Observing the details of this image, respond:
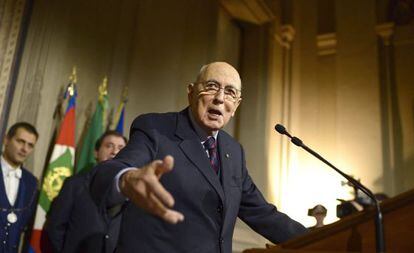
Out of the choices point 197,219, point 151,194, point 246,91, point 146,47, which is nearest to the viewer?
point 151,194

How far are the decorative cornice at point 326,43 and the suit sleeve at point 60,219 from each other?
18.7 feet

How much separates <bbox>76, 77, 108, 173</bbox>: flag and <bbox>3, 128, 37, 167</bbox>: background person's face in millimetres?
703

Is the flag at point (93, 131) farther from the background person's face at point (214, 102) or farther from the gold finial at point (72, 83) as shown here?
the background person's face at point (214, 102)

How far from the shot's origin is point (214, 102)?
1.83m

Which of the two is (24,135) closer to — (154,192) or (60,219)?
(60,219)

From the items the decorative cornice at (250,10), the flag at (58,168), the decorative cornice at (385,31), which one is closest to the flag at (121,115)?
the flag at (58,168)

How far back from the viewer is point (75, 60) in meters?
4.65

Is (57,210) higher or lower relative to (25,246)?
higher

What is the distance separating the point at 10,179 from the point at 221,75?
2440 mm

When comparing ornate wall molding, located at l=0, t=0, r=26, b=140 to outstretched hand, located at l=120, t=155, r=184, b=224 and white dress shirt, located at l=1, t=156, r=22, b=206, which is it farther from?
outstretched hand, located at l=120, t=155, r=184, b=224

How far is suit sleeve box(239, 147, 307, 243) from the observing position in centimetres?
189

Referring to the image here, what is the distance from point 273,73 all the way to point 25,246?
4.58 metres

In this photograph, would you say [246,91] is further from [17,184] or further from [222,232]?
[222,232]

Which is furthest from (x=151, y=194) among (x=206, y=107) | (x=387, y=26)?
(x=387, y=26)
